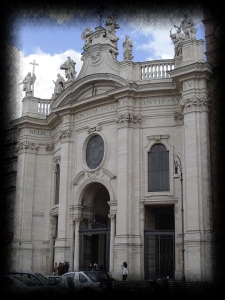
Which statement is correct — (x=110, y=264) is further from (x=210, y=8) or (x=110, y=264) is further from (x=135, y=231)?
(x=210, y=8)

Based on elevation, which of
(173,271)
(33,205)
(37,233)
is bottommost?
(173,271)

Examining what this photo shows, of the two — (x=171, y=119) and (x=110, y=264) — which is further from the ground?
(x=171, y=119)

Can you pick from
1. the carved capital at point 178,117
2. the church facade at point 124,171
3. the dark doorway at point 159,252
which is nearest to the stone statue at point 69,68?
the church facade at point 124,171

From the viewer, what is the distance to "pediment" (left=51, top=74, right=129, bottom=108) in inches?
1180

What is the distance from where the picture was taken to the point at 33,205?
34844 mm

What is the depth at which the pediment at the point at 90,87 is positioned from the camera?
29969 mm

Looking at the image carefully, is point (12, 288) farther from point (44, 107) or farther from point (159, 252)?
point (44, 107)

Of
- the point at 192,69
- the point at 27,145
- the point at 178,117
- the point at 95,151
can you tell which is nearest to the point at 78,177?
the point at 95,151

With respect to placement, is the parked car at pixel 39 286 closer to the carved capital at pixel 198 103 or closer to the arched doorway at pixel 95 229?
the carved capital at pixel 198 103

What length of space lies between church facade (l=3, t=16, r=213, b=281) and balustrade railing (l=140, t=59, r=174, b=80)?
0.07m

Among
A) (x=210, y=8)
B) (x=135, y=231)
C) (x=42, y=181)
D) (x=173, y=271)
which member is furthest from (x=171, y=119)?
(x=210, y=8)

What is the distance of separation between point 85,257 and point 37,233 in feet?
18.4

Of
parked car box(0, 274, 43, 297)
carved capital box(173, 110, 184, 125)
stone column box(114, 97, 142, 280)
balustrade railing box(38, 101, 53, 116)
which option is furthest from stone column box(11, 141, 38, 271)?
parked car box(0, 274, 43, 297)

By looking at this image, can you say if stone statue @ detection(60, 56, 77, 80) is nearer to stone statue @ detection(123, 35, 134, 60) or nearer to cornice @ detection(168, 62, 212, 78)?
stone statue @ detection(123, 35, 134, 60)
